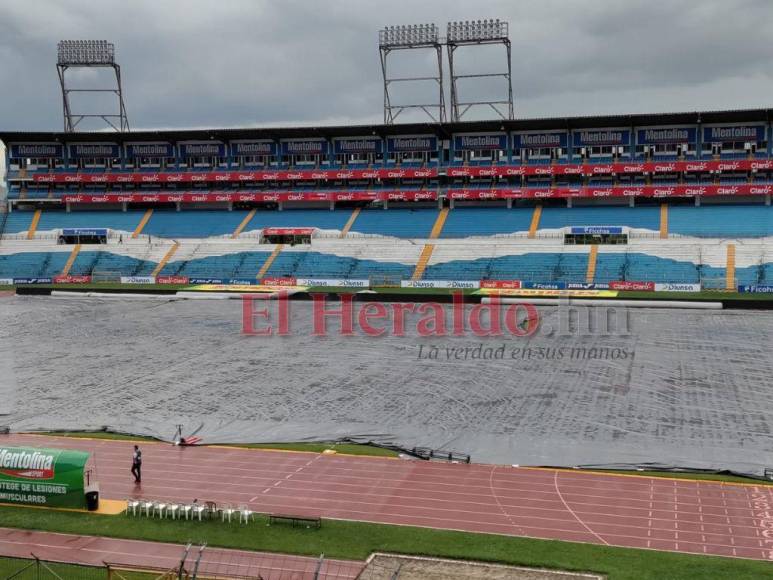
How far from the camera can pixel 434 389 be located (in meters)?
26.9

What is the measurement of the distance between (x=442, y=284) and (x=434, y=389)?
109 ft

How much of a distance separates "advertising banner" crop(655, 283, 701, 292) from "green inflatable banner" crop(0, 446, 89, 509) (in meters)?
46.5

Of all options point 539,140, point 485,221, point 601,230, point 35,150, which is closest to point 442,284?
point 485,221

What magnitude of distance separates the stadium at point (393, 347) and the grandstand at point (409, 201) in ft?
1.03

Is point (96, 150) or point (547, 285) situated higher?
point (96, 150)

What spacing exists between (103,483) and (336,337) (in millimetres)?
20237

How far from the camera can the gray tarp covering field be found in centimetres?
2147

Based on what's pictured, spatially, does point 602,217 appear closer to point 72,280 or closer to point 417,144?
point 417,144

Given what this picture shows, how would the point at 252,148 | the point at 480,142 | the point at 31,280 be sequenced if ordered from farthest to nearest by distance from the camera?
the point at 252,148 → the point at 480,142 → the point at 31,280

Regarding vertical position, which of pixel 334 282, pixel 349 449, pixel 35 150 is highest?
pixel 35 150

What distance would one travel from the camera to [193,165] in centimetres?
8006

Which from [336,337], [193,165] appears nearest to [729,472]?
[336,337]

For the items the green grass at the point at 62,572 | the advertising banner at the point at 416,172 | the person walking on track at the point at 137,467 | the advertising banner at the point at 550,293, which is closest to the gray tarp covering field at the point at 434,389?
the person walking on track at the point at 137,467

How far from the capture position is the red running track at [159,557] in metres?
14.0
